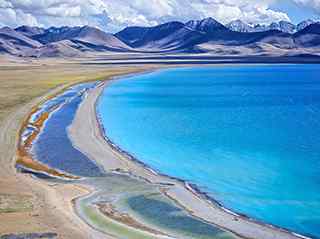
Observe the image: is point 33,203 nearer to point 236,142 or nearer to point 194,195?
point 194,195

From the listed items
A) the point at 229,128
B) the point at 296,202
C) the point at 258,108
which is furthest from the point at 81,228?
the point at 258,108

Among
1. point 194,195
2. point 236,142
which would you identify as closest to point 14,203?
point 194,195

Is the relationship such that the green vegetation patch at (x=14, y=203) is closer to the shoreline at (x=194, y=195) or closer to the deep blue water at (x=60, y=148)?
the deep blue water at (x=60, y=148)

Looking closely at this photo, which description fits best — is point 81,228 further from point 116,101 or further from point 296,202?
point 116,101

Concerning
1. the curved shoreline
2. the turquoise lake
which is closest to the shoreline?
the curved shoreline

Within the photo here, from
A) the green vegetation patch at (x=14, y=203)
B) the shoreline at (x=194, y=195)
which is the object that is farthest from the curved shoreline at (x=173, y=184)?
the green vegetation patch at (x=14, y=203)

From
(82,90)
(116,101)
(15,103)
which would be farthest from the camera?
(82,90)

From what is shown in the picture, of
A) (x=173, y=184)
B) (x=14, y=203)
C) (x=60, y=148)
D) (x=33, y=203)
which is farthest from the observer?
(x=60, y=148)
